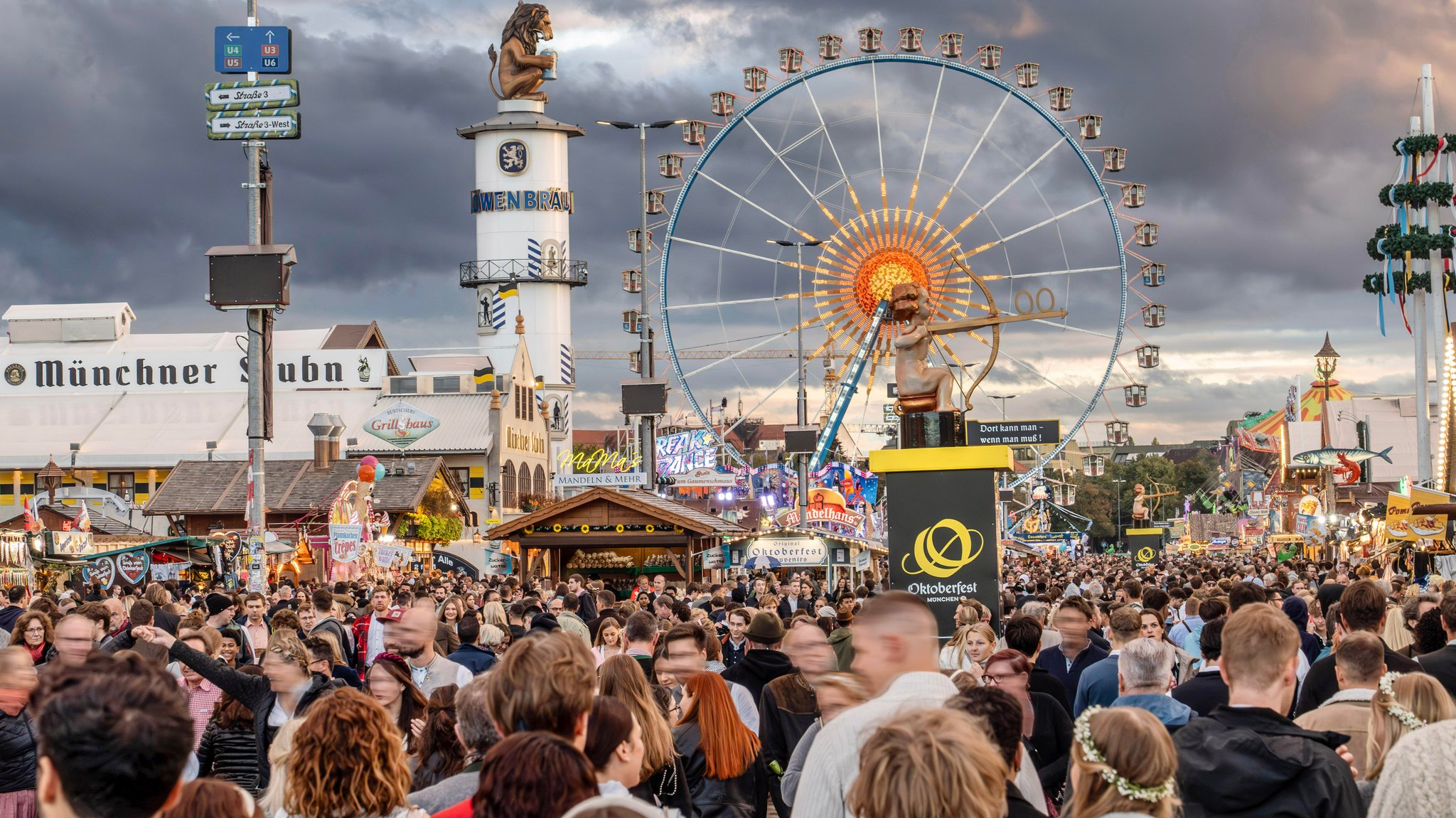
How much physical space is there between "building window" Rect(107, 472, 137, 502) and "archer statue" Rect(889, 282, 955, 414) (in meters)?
53.7

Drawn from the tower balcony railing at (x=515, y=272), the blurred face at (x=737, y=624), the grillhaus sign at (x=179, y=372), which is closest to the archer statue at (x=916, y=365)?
the blurred face at (x=737, y=624)

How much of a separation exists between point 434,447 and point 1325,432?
4087cm

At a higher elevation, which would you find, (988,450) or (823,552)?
(988,450)

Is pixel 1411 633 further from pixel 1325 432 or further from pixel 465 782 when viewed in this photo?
pixel 1325 432

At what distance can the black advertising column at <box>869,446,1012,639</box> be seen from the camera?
676 inches

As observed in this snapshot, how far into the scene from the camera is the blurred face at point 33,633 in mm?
10664

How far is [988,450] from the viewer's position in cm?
1745

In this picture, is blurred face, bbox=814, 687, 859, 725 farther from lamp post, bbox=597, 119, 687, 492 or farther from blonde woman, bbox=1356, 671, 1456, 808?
lamp post, bbox=597, 119, 687, 492

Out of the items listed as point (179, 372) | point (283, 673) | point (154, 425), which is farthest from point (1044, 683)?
point (179, 372)

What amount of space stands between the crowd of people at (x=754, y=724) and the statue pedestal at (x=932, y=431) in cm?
727

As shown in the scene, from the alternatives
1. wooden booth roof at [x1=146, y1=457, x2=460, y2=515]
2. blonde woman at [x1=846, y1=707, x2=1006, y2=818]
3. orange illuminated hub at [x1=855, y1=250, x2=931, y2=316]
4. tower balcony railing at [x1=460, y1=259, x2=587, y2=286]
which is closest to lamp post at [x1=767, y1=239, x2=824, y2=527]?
orange illuminated hub at [x1=855, y1=250, x2=931, y2=316]

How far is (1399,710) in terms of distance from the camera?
5508 mm

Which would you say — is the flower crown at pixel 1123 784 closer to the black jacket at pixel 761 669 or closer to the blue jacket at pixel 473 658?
the black jacket at pixel 761 669

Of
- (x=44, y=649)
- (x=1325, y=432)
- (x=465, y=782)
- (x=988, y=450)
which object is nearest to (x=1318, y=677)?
(x=465, y=782)
